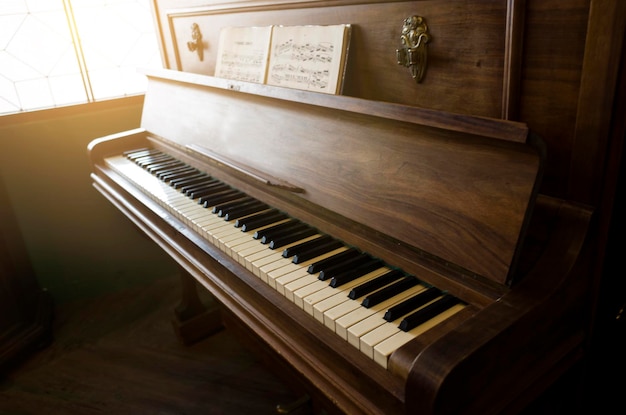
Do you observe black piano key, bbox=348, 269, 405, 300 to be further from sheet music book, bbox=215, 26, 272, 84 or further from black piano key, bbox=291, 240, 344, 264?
sheet music book, bbox=215, 26, 272, 84

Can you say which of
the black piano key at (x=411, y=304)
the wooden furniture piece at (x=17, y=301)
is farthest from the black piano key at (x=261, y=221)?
the wooden furniture piece at (x=17, y=301)

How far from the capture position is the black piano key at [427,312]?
3.17 feet

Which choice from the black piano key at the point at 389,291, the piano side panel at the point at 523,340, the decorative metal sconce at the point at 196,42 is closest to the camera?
the piano side panel at the point at 523,340


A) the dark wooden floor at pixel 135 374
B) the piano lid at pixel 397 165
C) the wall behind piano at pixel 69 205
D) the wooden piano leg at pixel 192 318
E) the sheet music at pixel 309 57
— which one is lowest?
the dark wooden floor at pixel 135 374

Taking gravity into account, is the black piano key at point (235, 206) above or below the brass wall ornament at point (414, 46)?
below

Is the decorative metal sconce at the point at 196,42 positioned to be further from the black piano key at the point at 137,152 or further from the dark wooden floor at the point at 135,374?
the dark wooden floor at the point at 135,374

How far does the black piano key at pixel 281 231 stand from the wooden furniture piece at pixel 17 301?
1690mm

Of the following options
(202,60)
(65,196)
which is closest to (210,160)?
(202,60)

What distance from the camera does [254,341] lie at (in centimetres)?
223

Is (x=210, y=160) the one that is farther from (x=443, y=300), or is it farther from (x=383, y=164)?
(x=443, y=300)

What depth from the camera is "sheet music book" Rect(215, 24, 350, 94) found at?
1.47 m

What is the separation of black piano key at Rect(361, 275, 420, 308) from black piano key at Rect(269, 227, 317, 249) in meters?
0.35

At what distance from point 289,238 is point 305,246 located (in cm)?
8

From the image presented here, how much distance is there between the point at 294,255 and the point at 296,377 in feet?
2.85
